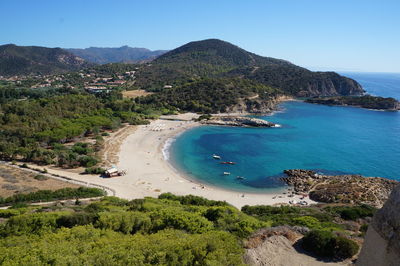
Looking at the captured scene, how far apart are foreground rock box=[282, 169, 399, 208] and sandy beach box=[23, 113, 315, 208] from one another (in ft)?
8.80

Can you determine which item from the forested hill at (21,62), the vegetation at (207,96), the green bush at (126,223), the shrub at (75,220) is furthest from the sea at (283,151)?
the forested hill at (21,62)

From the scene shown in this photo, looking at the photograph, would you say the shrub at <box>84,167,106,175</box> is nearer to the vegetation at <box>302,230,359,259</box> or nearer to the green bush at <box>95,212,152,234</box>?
the green bush at <box>95,212,152,234</box>

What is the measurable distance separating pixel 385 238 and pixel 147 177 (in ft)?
106

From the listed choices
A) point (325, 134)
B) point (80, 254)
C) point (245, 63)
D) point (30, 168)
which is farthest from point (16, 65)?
point (80, 254)

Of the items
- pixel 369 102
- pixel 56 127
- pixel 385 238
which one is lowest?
pixel 56 127

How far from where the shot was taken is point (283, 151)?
166 feet

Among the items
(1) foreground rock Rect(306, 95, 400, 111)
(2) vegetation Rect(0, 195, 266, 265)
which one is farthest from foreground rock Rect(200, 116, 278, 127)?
(1) foreground rock Rect(306, 95, 400, 111)

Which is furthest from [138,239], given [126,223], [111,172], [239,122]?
[239,122]

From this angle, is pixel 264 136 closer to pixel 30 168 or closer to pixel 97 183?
pixel 97 183

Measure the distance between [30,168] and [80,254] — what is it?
3135 centimetres

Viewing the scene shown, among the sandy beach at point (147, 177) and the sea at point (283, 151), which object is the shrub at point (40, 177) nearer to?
the sandy beach at point (147, 177)

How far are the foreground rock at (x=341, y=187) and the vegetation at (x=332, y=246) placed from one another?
2036 cm

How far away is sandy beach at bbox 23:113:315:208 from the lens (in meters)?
31.7

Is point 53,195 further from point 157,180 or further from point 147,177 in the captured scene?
point 157,180
